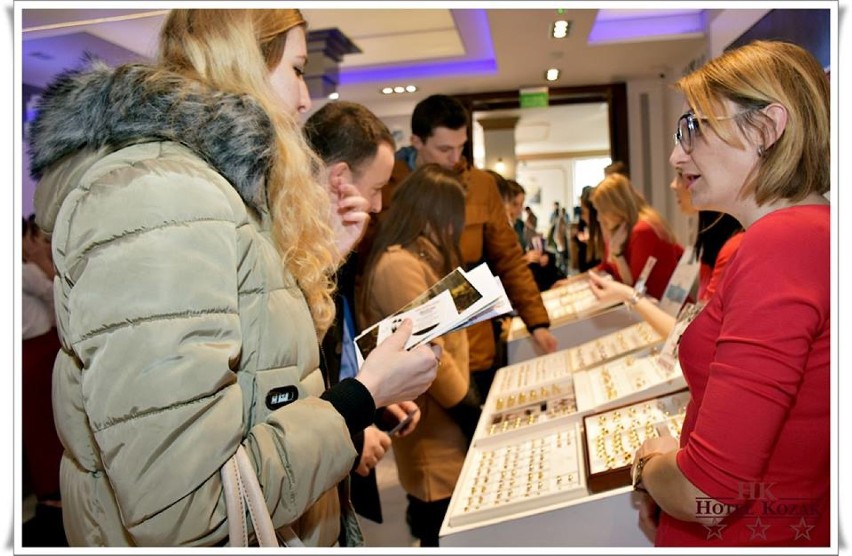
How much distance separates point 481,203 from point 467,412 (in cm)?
97

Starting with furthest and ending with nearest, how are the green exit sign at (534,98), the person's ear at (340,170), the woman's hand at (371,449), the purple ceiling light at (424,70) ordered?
the green exit sign at (534,98) < the purple ceiling light at (424,70) < the person's ear at (340,170) < the woman's hand at (371,449)

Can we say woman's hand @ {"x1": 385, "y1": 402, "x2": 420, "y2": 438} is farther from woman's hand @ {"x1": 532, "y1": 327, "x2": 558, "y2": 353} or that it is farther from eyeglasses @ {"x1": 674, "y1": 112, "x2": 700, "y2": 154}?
woman's hand @ {"x1": 532, "y1": 327, "x2": 558, "y2": 353}

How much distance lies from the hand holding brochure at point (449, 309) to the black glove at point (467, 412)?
101 cm

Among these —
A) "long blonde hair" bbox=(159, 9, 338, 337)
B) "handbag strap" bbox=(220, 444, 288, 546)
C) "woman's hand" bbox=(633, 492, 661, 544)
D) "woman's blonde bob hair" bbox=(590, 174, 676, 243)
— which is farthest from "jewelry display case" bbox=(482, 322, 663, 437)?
"woman's blonde bob hair" bbox=(590, 174, 676, 243)

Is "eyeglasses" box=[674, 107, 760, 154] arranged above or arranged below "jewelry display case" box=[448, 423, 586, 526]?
above

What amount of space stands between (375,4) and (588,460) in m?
0.98

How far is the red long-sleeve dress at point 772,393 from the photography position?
0.89 meters

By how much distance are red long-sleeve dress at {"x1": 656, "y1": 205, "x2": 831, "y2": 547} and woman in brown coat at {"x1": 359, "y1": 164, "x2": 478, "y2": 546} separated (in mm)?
1123

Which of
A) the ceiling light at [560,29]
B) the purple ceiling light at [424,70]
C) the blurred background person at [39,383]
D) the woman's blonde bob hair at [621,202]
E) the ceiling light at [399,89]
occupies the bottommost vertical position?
the blurred background person at [39,383]

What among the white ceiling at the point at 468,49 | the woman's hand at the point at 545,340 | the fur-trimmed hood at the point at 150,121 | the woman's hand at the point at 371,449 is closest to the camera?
the fur-trimmed hood at the point at 150,121

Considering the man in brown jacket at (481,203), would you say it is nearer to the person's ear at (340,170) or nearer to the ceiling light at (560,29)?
the person's ear at (340,170)

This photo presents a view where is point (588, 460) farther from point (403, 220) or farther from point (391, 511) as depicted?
point (391, 511)

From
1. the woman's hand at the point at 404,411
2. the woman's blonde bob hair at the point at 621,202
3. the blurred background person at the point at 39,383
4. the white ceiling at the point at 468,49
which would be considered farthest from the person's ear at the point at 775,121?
the blurred background person at the point at 39,383

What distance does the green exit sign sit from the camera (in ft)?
24.5
